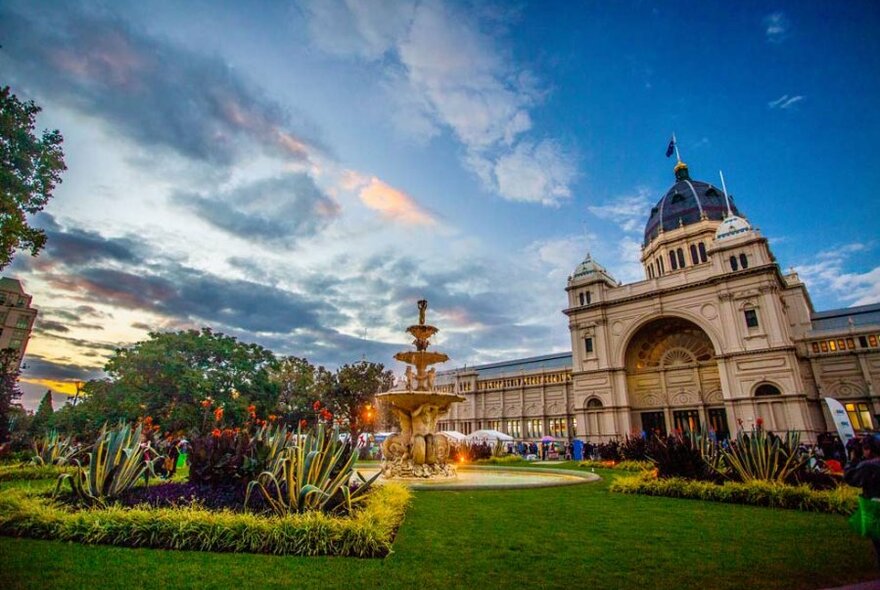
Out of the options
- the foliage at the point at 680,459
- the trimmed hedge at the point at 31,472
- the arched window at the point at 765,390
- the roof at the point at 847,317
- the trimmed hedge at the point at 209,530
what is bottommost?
the trimmed hedge at the point at 31,472

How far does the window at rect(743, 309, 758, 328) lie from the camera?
110 feet

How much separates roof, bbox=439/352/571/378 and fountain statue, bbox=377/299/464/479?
40687 mm

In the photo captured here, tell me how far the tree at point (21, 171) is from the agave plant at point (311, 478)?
11987mm

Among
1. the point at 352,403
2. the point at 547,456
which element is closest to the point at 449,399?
the point at 547,456

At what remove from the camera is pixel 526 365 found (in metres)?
60.3

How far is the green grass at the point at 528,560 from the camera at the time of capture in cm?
466

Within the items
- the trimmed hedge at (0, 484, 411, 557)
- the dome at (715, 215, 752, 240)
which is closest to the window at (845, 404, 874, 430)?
the dome at (715, 215, 752, 240)

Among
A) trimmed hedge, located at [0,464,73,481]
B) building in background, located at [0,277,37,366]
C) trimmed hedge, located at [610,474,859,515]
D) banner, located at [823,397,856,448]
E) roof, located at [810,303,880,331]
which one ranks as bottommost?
trimmed hedge, located at [0,464,73,481]

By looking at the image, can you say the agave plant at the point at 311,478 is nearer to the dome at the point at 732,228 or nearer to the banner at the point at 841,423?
the banner at the point at 841,423

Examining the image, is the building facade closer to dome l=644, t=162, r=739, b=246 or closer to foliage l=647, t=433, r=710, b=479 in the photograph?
dome l=644, t=162, r=739, b=246

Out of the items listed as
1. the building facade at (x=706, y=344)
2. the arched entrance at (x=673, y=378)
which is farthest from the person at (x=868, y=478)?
the arched entrance at (x=673, y=378)

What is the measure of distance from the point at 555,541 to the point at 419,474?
8547mm

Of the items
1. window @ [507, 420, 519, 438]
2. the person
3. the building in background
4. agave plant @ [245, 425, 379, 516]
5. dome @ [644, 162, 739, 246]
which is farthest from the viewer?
the building in background

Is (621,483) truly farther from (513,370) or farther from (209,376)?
(513,370)
